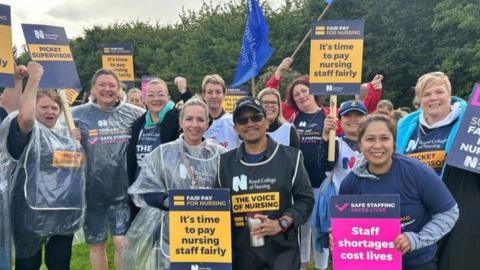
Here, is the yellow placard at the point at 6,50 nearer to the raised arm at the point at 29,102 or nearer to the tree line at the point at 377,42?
the raised arm at the point at 29,102

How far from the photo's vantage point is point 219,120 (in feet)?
19.7

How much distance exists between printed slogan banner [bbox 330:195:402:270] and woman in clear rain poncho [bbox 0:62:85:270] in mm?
2773

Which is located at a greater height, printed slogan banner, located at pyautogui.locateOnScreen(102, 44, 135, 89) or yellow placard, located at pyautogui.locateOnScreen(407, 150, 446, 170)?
printed slogan banner, located at pyautogui.locateOnScreen(102, 44, 135, 89)

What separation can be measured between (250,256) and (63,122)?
8.91 ft

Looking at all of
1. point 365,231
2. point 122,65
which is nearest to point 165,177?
point 365,231

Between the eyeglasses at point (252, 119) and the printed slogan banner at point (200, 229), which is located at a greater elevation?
the eyeglasses at point (252, 119)

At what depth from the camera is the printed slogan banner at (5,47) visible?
14.6 feet

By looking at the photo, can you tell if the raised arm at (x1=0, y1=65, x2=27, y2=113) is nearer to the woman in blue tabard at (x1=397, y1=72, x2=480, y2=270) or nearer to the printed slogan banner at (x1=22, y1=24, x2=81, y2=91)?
the printed slogan banner at (x1=22, y1=24, x2=81, y2=91)

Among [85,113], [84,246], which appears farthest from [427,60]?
[85,113]

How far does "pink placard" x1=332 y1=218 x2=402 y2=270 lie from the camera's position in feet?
11.5

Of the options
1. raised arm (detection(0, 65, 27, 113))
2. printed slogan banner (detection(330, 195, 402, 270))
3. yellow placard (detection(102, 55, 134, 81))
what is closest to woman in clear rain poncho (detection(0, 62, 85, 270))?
raised arm (detection(0, 65, 27, 113))

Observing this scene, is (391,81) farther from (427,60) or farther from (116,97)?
(116,97)

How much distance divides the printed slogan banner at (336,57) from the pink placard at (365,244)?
96.7 inches

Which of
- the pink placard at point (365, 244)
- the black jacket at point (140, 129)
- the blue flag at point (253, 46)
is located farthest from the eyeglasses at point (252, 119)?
the blue flag at point (253, 46)
